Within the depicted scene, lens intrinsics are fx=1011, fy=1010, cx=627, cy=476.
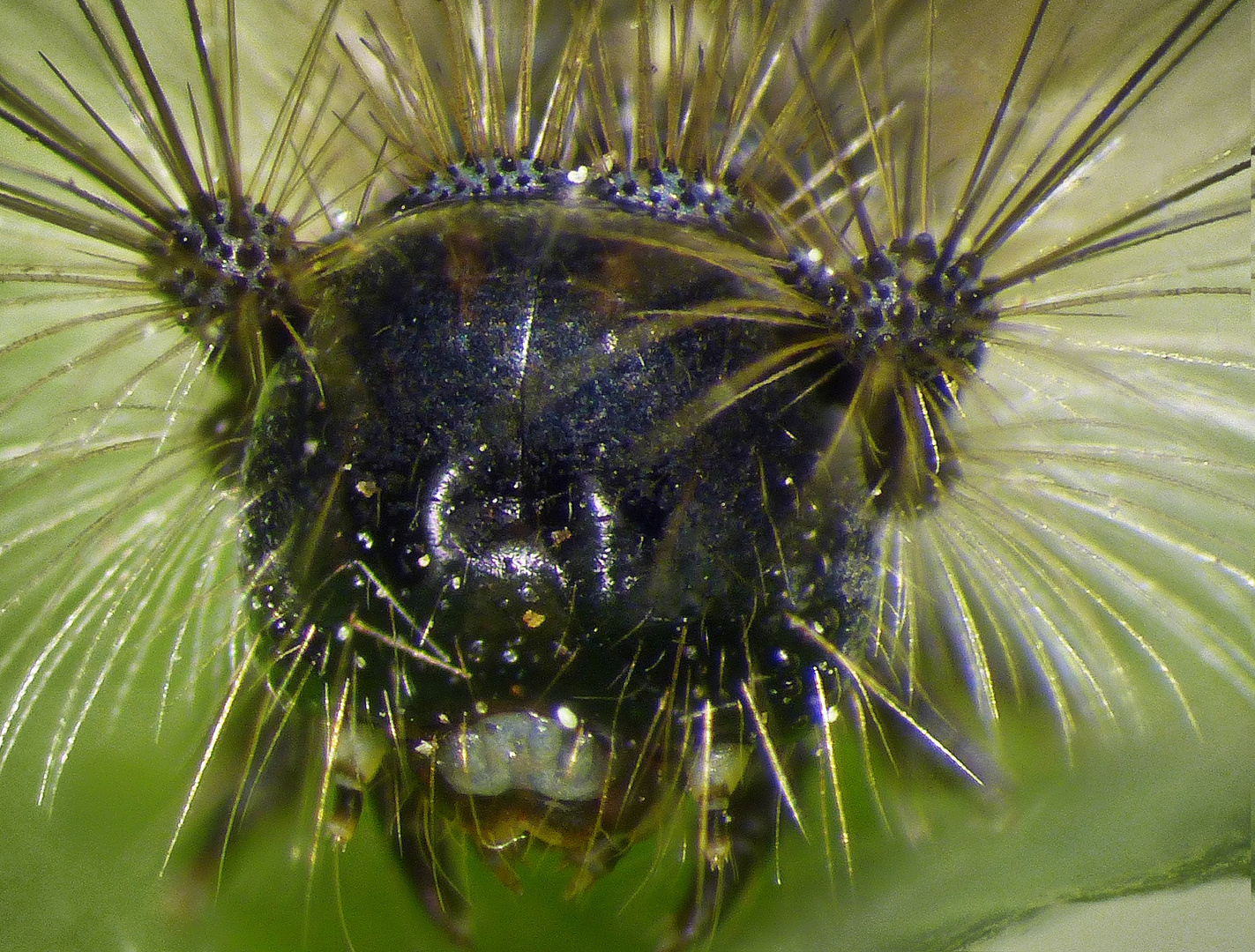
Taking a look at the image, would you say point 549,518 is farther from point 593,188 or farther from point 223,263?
point 223,263

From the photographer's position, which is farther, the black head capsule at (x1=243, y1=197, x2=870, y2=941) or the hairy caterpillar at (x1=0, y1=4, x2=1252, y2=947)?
the hairy caterpillar at (x1=0, y1=4, x2=1252, y2=947)

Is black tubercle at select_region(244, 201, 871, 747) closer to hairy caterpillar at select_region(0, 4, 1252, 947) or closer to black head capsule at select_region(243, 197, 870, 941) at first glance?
black head capsule at select_region(243, 197, 870, 941)

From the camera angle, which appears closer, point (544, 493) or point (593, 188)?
point (544, 493)

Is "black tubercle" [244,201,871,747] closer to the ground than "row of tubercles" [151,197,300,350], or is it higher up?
closer to the ground

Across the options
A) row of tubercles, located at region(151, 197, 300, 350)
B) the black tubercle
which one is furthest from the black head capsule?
row of tubercles, located at region(151, 197, 300, 350)

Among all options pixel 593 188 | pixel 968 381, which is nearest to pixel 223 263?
→ pixel 593 188

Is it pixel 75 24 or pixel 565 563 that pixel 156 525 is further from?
pixel 75 24

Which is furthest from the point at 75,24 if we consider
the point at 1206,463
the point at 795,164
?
the point at 1206,463

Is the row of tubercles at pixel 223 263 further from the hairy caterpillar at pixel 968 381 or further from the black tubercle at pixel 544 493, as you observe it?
the black tubercle at pixel 544 493
